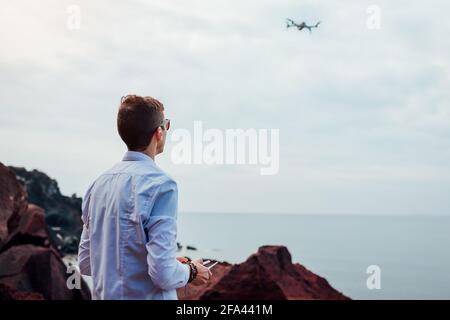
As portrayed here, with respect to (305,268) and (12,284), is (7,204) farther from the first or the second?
(305,268)

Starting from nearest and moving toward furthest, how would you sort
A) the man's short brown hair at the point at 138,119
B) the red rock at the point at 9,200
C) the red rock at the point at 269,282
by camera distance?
the man's short brown hair at the point at 138,119 → the red rock at the point at 269,282 → the red rock at the point at 9,200

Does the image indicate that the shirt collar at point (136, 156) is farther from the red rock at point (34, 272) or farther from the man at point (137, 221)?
the red rock at point (34, 272)

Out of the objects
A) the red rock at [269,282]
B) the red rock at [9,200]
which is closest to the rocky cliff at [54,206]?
the red rock at [9,200]

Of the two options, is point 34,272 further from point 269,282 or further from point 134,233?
point 134,233

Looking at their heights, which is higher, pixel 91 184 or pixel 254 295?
pixel 91 184

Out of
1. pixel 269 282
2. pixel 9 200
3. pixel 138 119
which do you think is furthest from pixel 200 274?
pixel 9 200

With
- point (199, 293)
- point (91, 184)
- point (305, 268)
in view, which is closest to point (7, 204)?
point (199, 293)

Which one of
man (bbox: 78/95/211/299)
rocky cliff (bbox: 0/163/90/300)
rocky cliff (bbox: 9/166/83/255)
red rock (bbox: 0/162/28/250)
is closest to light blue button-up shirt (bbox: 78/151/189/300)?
man (bbox: 78/95/211/299)

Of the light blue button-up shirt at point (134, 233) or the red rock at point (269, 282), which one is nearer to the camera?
the light blue button-up shirt at point (134, 233)
